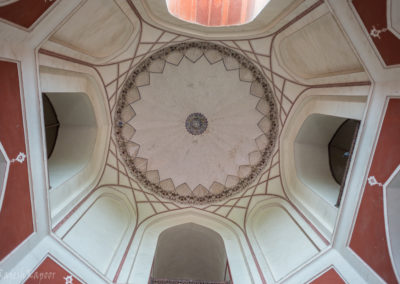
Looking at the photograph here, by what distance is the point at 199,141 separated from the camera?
30.5 ft

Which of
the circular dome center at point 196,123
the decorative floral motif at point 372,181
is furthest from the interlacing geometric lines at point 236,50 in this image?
the circular dome center at point 196,123

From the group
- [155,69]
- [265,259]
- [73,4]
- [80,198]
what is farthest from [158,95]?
[265,259]

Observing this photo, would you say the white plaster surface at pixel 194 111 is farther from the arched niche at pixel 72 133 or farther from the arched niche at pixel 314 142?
the arched niche at pixel 72 133

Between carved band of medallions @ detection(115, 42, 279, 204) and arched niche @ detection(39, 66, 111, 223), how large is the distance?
2.14 ft

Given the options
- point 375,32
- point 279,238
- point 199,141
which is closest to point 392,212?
point 375,32

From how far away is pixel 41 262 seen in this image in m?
4.64

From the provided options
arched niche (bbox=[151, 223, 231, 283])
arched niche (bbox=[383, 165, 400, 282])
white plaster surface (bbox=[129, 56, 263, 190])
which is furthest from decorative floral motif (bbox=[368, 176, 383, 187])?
arched niche (bbox=[151, 223, 231, 283])

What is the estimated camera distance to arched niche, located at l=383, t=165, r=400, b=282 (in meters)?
4.13

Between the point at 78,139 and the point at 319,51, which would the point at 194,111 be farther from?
the point at 319,51

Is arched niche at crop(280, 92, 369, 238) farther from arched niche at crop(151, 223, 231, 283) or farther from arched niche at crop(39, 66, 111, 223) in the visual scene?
arched niche at crop(39, 66, 111, 223)

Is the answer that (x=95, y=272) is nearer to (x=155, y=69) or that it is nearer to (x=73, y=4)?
(x=73, y=4)

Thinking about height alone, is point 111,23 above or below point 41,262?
above

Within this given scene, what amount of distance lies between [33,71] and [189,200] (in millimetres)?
6134

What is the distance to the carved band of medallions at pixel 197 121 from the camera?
7.80 m
